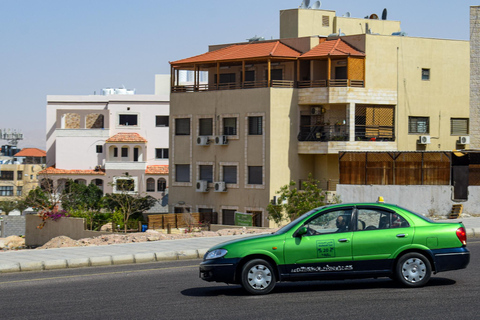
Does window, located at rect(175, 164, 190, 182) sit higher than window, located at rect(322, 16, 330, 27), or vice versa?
window, located at rect(322, 16, 330, 27)

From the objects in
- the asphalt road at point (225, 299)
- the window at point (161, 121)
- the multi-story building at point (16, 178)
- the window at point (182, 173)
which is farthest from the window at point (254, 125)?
the multi-story building at point (16, 178)

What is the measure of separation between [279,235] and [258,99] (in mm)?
35697

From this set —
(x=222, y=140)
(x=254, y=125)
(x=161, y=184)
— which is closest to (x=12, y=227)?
(x=161, y=184)

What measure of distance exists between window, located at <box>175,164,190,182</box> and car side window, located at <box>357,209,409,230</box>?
39.4 m

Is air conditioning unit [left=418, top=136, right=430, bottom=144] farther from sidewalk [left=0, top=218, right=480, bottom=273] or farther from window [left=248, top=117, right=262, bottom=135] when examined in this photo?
sidewalk [left=0, top=218, right=480, bottom=273]

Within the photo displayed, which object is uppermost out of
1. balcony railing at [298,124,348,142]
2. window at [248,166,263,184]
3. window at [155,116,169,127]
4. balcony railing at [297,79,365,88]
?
balcony railing at [297,79,365,88]

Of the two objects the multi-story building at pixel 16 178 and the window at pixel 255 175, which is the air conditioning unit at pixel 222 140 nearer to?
the window at pixel 255 175

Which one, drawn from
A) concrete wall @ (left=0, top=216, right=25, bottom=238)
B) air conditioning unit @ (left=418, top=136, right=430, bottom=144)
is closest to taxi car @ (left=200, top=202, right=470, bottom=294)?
air conditioning unit @ (left=418, top=136, right=430, bottom=144)

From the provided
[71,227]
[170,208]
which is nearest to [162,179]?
[170,208]

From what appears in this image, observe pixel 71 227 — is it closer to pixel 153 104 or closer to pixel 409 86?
pixel 409 86

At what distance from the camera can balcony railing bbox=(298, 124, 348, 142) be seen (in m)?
46.9

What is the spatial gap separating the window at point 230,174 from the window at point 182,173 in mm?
3176

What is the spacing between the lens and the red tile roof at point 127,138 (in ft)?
258

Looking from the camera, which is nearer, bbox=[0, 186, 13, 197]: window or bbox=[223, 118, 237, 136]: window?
bbox=[223, 118, 237, 136]: window
